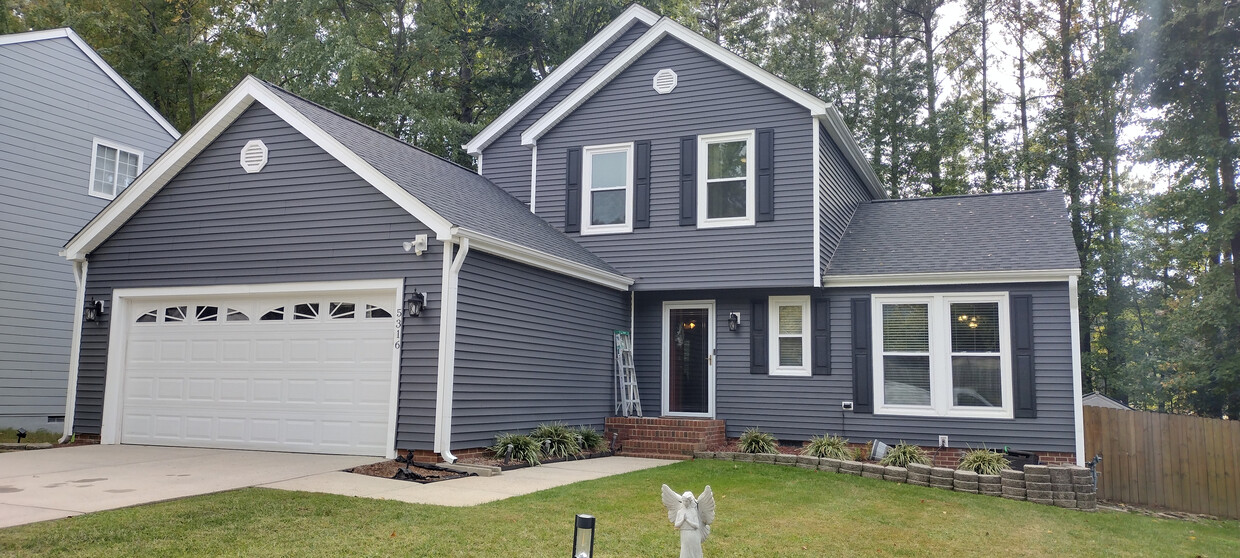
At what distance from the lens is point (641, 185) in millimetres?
14523

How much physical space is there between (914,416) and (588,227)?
5857 millimetres

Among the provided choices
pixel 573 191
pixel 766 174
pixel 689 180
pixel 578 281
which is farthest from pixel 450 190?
pixel 766 174

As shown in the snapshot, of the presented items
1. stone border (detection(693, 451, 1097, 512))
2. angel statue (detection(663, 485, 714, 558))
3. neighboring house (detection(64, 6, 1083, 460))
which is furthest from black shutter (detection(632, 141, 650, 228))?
angel statue (detection(663, 485, 714, 558))

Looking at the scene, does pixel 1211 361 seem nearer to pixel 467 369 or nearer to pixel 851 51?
pixel 851 51

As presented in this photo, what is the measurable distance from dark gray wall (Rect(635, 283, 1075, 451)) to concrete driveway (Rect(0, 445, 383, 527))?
5.77m

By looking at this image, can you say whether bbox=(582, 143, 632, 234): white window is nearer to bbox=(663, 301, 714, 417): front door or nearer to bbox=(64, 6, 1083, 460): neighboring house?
bbox=(64, 6, 1083, 460): neighboring house

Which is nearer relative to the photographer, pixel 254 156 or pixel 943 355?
pixel 254 156

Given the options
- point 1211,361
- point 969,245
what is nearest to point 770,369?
point 969,245

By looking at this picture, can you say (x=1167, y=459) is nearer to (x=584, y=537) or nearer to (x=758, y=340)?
(x=758, y=340)

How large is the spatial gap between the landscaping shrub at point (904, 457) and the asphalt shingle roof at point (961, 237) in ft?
8.89

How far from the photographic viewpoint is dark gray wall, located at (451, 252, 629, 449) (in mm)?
10617

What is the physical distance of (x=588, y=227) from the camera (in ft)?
48.4

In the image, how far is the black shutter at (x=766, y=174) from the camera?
13703 millimetres

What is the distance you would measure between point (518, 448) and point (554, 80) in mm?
7623
